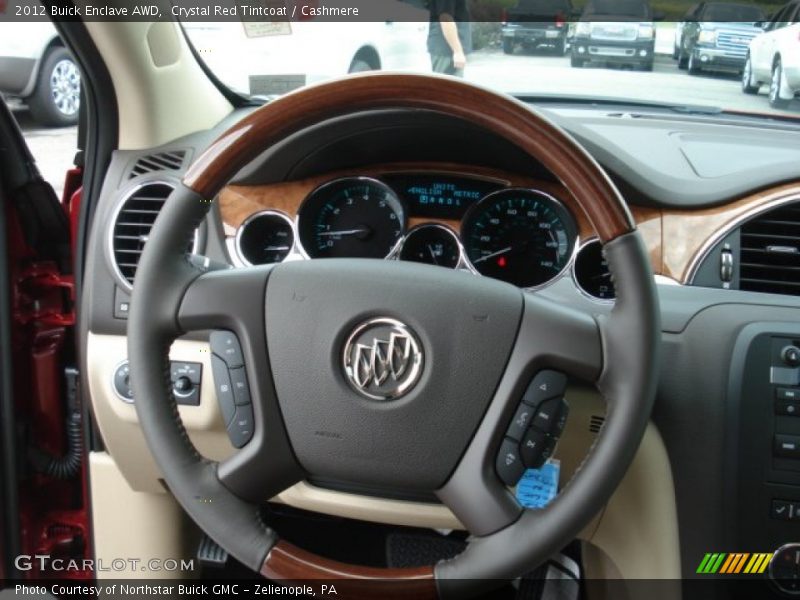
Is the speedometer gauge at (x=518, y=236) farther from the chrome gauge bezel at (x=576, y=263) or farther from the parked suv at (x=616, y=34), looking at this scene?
the parked suv at (x=616, y=34)


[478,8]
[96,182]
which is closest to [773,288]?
[478,8]

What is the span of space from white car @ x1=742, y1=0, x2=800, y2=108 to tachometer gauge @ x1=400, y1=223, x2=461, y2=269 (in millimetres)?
846

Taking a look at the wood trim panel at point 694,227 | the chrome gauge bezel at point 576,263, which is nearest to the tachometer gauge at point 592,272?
the chrome gauge bezel at point 576,263

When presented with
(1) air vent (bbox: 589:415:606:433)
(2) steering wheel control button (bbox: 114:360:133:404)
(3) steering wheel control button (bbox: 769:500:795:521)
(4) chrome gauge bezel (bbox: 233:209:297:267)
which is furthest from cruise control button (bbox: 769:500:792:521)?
(2) steering wheel control button (bbox: 114:360:133:404)

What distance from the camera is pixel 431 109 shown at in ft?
4.13

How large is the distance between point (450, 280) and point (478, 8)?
905 mm

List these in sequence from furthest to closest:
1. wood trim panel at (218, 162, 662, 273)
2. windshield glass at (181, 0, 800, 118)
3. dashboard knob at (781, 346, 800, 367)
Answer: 1. windshield glass at (181, 0, 800, 118)
2. wood trim panel at (218, 162, 662, 273)
3. dashboard knob at (781, 346, 800, 367)

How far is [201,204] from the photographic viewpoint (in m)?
1.33

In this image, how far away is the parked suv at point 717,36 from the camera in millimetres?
1942

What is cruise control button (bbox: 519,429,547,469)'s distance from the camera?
4.11ft

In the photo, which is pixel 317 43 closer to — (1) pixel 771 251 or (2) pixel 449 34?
(2) pixel 449 34

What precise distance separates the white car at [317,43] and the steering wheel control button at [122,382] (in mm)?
782

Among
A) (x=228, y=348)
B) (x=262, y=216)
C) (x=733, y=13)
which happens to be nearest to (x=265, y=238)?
(x=262, y=216)

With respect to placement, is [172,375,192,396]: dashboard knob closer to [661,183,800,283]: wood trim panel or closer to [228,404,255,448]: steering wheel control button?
[228,404,255,448]: steering wheel control button
